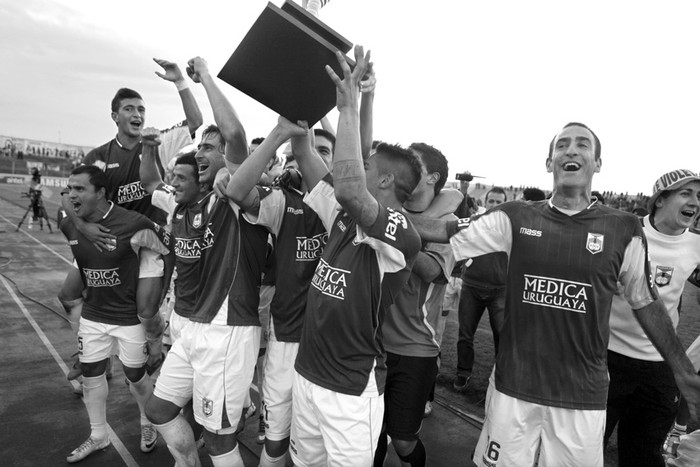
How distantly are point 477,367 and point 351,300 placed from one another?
185 inches

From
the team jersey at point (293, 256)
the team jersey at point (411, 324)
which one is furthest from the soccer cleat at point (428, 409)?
the team jersey at point (293, 256)

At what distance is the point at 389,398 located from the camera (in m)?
3.13

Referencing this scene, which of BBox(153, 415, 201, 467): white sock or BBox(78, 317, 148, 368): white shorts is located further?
Answer: BBox(78, 317, 148, 368): white shorts

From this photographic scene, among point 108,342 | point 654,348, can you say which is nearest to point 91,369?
point 108,342

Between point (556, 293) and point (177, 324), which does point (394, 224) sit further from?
point (177, 324)

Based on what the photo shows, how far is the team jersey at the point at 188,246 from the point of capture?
308 cm

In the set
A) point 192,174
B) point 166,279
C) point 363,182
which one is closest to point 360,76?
point 363,182

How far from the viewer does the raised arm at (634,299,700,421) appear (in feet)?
7.31

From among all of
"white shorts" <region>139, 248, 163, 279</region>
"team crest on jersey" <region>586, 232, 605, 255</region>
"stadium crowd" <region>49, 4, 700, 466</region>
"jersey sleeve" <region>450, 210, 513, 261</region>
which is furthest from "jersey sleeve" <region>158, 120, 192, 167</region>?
"team crest on jersey" <region>586, 232, 605, 255</region>

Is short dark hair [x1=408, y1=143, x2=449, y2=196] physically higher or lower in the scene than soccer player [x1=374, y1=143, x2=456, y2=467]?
higher

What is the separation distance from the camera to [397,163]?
2410mm

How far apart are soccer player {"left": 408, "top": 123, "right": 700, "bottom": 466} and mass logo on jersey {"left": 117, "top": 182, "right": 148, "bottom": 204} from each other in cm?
353

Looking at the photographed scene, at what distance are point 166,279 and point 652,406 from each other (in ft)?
12.6

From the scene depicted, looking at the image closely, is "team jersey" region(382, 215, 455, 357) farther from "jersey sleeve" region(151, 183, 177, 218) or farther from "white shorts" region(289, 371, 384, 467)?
"jersey sleeve" region(151, 183, 177, 218)
